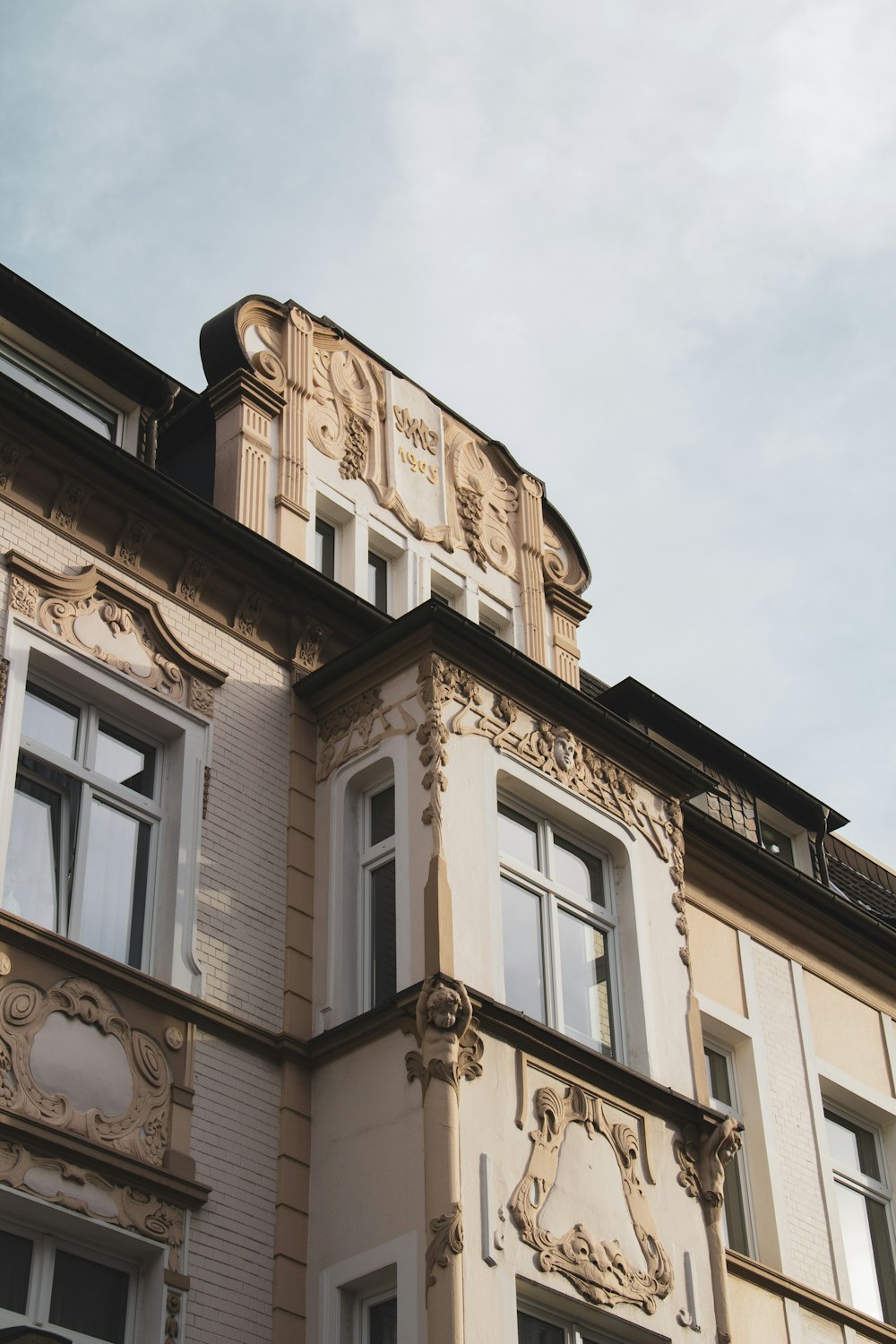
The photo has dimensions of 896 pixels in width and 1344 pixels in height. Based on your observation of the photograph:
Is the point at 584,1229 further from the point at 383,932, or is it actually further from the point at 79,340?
the point at 79,340

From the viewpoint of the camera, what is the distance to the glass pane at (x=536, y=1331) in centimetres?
1291

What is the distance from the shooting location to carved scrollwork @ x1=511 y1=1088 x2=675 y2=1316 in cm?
1314

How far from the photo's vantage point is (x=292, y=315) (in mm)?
19047

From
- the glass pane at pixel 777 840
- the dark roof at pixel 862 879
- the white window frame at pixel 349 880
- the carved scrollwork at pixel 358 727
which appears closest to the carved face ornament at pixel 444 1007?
the white window frame at pixel 349 880

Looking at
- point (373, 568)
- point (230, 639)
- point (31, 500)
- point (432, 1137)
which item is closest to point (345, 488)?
point (373, 568)

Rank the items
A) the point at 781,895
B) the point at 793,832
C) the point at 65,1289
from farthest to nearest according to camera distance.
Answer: the point at 793,832
the point at 781,895
the point at 65,1289

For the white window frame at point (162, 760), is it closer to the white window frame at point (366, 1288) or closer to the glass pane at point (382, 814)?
the glass pane at point (382, 814)

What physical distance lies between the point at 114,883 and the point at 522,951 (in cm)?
312

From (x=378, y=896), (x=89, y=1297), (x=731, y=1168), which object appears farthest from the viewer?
(x=731, y=1168)

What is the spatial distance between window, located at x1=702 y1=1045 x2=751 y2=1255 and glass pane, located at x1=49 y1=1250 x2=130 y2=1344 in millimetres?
6198

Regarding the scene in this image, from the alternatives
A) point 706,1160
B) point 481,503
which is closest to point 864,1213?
point 706,1160

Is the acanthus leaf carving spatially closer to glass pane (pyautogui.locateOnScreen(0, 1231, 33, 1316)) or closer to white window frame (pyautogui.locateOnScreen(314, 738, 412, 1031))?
white window frame (pyautogui.locateOnScreen(314, 738, 412, 1031))

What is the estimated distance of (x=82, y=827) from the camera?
13875 mm

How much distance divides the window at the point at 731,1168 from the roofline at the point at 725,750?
5.22 meters
